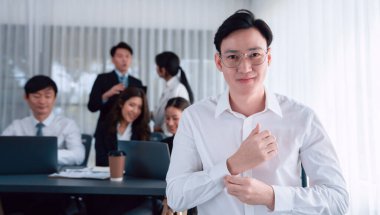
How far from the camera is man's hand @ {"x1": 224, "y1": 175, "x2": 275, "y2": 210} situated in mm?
1095

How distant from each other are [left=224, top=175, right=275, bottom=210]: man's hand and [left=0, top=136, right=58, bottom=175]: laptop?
1.44m

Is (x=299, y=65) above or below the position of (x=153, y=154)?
above

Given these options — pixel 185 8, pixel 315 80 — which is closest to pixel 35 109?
pixel 315 80

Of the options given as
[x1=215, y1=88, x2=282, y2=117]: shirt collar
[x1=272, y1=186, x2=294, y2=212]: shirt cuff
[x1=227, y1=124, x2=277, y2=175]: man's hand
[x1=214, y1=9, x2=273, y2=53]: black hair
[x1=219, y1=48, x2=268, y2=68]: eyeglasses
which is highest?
[x1=214, y1=9, x2=273, y2=53]: black hair

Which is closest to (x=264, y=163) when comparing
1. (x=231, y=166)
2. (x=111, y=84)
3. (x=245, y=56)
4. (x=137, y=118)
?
(x=231, y=166)

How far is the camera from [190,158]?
1.30 m

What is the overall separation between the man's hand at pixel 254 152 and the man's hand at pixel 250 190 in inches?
1.6

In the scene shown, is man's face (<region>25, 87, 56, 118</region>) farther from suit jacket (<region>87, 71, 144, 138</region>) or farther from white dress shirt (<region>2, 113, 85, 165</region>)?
suit jacket (<region>87, 71, 144, 138</region>)

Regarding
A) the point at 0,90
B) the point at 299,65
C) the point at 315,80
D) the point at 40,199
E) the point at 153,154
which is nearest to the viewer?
the point at 153,154

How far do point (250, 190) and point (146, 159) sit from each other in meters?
1.18

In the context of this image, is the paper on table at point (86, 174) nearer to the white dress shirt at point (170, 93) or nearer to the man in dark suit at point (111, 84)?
the man in dark suit at point (111, 84)

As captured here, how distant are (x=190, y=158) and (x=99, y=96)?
2.70 m

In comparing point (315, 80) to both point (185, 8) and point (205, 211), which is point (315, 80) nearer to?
point (205, 211)

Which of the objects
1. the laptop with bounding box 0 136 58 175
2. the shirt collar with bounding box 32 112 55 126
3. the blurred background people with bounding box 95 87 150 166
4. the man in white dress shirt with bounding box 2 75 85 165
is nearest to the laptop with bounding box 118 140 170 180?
the laptop with bounding box 0 136 58 175
